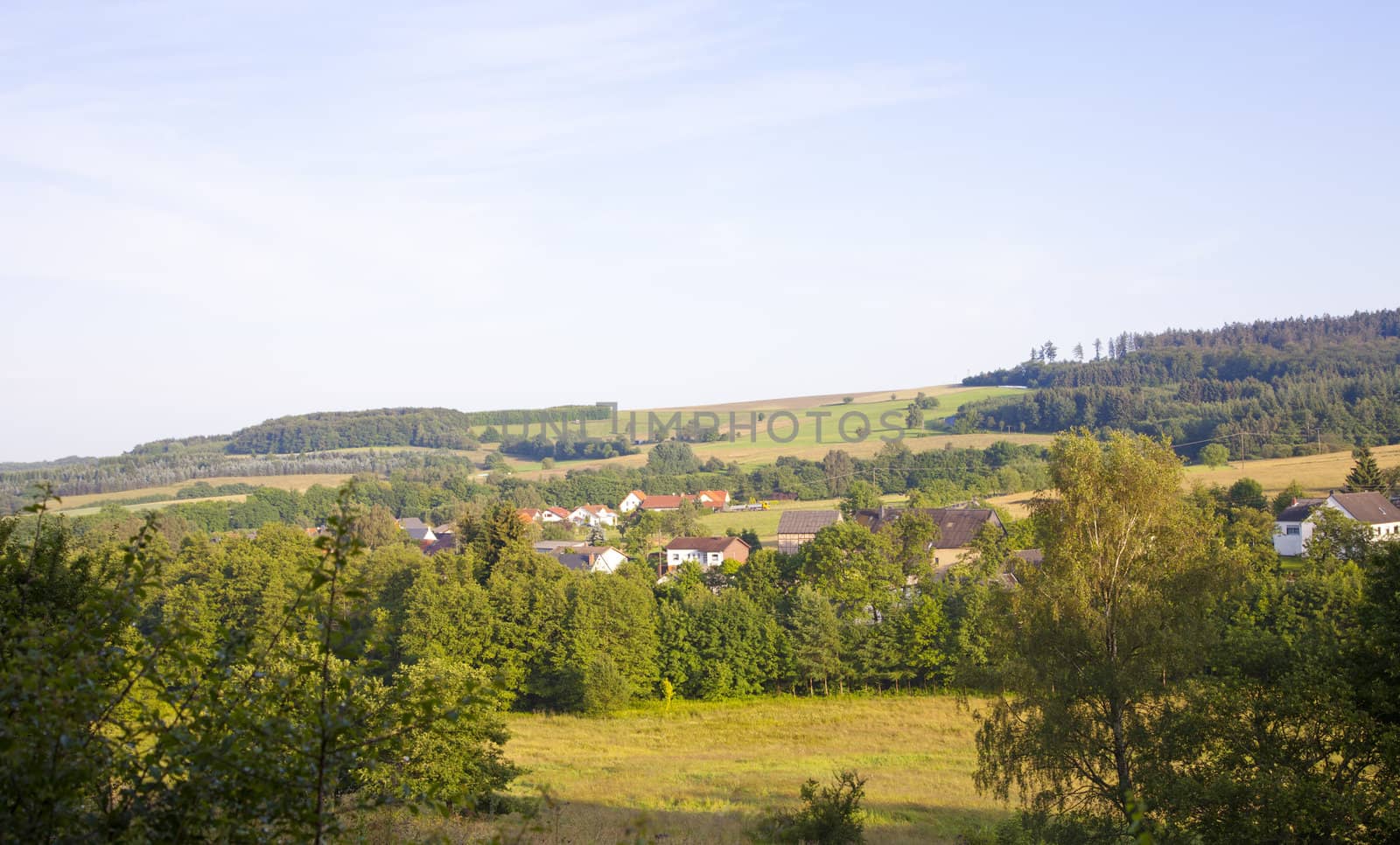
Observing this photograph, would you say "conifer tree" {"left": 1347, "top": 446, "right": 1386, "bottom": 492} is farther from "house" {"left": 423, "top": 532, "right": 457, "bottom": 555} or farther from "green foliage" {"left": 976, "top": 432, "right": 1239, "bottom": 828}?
"house" {"left": 423, "top": 532, "right": 457, "bottom": 555}

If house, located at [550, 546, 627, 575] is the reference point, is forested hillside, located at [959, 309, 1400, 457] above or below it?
above

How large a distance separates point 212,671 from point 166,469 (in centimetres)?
17099

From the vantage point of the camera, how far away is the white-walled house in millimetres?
131625

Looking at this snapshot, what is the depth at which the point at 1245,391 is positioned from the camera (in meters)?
147

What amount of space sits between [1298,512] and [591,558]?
51905 mm

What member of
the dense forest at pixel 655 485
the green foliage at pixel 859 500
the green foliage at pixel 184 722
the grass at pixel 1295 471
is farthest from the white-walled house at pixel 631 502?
the green foliage at pixel 184 722

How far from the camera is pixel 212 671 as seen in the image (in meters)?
5.53

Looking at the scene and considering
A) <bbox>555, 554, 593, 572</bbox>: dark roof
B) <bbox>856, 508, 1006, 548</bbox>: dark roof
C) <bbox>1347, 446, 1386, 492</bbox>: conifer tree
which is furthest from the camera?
<bbox>1347, 446, 1386, 492</bbox>: conifer tree

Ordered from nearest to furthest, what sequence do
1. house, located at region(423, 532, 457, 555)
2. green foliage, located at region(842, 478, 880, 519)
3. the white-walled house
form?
house, located at region(423, 532, 457, 555) < green foliage, located at region(842, 478, 880, 519) < the white-walled house

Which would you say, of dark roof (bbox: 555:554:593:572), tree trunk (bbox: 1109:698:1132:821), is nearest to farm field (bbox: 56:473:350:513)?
dark roof (bbox: 555:554:593:572)

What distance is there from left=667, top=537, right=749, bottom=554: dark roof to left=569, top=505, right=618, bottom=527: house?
33458 mm

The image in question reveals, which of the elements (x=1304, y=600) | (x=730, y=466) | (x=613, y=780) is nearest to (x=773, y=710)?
(x=613, y=780)

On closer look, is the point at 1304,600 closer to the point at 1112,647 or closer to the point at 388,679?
the point at 1112,647

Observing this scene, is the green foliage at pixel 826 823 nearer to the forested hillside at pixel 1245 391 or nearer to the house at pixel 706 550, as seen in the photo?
the house at pixel 706 550
